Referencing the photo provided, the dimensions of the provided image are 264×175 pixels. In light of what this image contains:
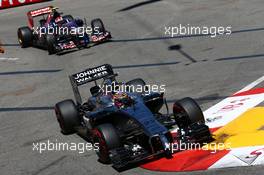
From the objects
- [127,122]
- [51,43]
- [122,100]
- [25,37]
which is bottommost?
[25,37]

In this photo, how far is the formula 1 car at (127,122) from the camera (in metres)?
11.2

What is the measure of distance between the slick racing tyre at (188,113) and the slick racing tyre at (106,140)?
144cm

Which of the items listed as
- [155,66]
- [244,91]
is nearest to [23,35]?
[155,66]

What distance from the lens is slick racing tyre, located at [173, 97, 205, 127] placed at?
11867 millimetres

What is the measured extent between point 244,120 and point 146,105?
81.6 inches

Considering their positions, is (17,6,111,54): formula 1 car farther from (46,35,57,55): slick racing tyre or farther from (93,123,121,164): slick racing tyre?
(93,123,121,164): slick racing tyre

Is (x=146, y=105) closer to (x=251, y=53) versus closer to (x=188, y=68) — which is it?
(x=188, y=68)

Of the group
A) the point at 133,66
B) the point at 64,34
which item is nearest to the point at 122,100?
the point at 133,66

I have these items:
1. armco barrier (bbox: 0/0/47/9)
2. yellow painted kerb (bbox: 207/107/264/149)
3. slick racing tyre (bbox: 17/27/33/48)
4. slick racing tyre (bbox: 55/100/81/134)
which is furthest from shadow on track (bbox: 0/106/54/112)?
armco barrier (bbox: 0/0/47/9)

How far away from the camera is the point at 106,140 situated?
11.2m

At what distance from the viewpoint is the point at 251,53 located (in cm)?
1878

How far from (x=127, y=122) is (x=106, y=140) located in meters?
0.96

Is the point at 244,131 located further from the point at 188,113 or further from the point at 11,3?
the point at 11,3

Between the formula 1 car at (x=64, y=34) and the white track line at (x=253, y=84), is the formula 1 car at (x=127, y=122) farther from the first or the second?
the formula 1 car at (x=64, y=34)
